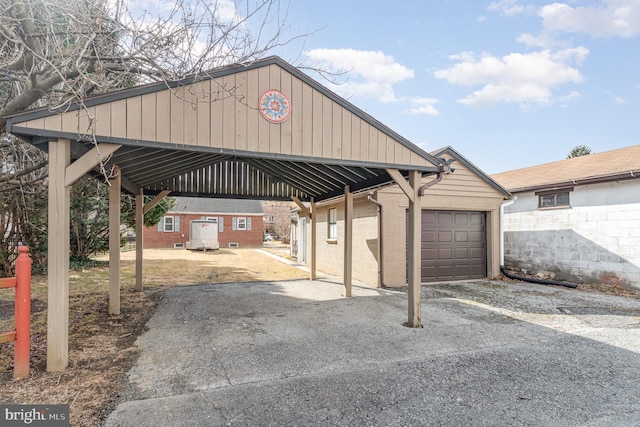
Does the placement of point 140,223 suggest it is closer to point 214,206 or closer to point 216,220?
point 216,220

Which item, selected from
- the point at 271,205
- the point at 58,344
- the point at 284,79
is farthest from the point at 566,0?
the point at 271,205

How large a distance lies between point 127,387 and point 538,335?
18.6 ft

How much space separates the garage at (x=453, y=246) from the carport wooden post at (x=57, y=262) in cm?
870

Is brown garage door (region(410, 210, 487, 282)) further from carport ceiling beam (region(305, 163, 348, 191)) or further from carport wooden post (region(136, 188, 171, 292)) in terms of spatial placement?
carport wooden post (region(136, 188, 171, 292))

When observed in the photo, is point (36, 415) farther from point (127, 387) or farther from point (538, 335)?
point (538, 335)

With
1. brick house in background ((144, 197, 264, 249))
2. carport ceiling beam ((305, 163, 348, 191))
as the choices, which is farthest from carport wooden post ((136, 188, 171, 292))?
brick house in background ((144, 197, 264, 249))

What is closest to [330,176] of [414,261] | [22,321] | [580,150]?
[414,261]

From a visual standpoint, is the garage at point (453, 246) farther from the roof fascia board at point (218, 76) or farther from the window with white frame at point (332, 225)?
the roof fascia board at point (218, 76)

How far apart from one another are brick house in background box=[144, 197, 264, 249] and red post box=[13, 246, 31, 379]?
23060 millimetres

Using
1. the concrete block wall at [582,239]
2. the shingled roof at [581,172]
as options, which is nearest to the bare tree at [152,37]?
the shingled roof at [581,172]

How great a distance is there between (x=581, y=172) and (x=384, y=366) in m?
10.1

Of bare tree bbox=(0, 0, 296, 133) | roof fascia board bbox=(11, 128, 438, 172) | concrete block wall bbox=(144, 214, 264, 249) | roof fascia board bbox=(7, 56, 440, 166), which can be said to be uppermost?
bare tree bbox=(0, 0, 296, 133)

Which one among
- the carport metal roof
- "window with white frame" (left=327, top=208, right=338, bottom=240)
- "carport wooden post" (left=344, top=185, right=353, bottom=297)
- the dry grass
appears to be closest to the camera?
the dry grass

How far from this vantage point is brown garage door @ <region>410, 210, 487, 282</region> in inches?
399
